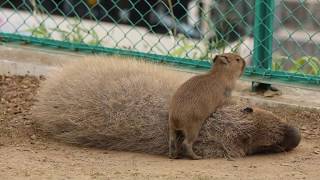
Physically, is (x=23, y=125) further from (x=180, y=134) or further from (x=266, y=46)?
(x=266, y=46)

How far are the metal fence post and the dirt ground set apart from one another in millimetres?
691

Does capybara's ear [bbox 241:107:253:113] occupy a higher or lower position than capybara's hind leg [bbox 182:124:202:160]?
higher

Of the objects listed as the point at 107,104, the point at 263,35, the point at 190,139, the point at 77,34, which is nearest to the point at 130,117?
the point at 107,104

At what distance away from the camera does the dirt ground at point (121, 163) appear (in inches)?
166

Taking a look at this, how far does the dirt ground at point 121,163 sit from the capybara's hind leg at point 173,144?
0.07 meters

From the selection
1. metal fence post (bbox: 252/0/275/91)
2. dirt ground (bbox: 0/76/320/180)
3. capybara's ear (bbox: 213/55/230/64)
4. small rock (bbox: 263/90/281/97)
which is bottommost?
dirt ground (bbox: 0/76/320/180)

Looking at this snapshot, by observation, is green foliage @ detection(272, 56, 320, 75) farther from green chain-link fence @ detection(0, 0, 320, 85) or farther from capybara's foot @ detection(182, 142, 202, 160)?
capybara's foot @ detection(182, 142, 202, 160)

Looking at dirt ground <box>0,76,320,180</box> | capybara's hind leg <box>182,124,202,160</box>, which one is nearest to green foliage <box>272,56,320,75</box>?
dirt ground <box>0,76,320,180</box>

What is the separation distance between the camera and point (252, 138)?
4668 mm

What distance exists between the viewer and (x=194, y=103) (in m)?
4.49

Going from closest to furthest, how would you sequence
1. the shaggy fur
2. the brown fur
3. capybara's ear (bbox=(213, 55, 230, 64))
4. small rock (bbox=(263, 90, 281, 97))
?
1. the brown fur
2. the shaggy fur
3. capybara's ear (bbox=(213, 55, 230, 64))
4. small rock (bbox=(263, 90, 281, 97))

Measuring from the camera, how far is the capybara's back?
4.71 m

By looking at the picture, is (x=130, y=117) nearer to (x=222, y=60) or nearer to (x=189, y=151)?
(x=189, y=151)

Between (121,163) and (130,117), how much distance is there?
0.33 metres
